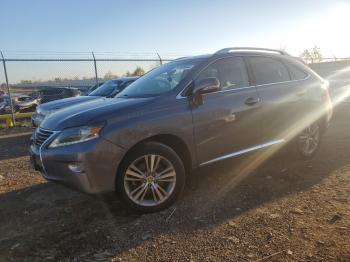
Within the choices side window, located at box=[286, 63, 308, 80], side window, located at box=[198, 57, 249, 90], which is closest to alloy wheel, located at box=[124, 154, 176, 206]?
side window, located at box=[198, 57, 249, 90]

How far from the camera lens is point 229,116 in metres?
4.50

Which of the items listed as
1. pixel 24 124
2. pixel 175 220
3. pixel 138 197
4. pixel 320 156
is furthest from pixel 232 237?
pixel 24 124

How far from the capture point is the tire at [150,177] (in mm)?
3854

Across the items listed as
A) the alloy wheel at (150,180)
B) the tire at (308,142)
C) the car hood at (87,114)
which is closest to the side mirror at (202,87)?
the car hood at (87,114)

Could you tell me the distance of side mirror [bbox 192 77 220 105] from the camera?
13.9ft

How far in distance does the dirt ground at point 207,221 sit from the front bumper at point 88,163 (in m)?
0.46

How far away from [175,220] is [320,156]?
3.37 m

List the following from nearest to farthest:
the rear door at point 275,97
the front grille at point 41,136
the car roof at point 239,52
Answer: the front grille at point 41,136 < the car roof at point 239,52 < the rear door at point 275,97

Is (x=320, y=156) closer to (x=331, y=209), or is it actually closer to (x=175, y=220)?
(x=331, y=209)

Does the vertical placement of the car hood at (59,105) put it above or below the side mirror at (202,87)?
below

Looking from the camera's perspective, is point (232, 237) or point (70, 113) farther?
point (70, 113)

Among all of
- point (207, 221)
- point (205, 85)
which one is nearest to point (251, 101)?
point (205, 85)

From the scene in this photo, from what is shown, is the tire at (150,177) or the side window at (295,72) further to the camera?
the side window at (295,72)

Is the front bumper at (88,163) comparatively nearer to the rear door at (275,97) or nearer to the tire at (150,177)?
the tire at (150,177)
